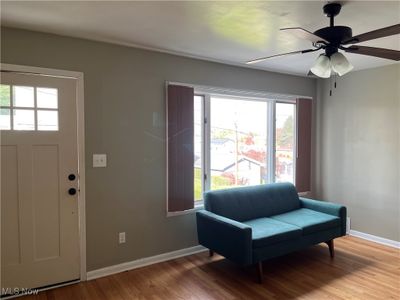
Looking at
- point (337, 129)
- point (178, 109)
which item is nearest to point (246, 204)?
point (178, 109)

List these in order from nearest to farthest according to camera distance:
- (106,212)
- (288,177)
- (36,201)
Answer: (36,201), (106,212), (288,177)

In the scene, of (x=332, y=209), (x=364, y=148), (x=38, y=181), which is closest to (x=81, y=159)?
(x=38, y=181)

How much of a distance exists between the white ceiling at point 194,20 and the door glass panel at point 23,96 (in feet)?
1.73

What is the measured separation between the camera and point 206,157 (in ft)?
12.6

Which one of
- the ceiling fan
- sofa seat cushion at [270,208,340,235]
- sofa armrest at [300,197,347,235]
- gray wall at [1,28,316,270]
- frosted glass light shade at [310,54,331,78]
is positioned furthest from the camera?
sofa armrest at [300,197,347,235]

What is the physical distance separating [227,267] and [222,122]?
71.8 inches

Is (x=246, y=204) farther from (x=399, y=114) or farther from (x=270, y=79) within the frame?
(x=399, y=114)

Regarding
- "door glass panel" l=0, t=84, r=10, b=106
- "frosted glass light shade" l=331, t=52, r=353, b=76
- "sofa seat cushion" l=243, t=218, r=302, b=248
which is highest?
"frosted glass light shade" l=331, t=52, r=353, b=76

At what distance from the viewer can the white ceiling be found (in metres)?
2.14

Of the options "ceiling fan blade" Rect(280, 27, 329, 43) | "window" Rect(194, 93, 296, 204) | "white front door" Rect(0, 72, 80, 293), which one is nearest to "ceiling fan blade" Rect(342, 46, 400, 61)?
"ceiling fan blade" Rect(280, 27, 329, 43)

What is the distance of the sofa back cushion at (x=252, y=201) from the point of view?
342cm

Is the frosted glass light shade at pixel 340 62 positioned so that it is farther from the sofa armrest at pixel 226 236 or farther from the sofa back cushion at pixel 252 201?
the sofa back cushion at pixel 252 201

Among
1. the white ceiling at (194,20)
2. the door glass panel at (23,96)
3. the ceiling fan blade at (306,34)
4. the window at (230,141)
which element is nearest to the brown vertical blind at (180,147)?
the window at (230,141)

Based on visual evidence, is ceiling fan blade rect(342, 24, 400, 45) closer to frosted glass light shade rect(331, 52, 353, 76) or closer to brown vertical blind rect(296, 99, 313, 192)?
frosted glass light shade rect(331, 52, 353, 76)
